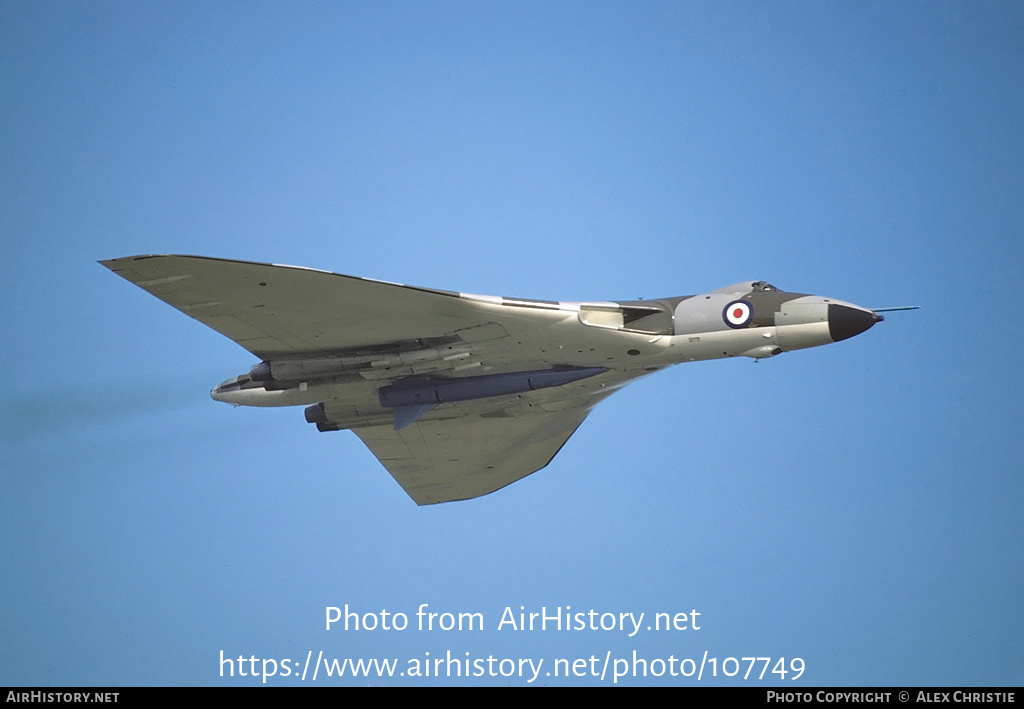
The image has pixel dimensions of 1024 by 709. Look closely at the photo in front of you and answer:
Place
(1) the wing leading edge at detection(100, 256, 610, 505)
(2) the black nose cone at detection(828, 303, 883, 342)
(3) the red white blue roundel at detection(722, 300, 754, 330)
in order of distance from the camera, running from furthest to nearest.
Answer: (3) the red white blue roundel at detection(722, 300, 754, 330)
(2) the black nose cone at detection(828, 303, 883, 342)
(1) the wing leading edge at detection(100, 256, 610, 505)

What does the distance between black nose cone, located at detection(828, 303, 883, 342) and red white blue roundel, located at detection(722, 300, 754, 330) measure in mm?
1560

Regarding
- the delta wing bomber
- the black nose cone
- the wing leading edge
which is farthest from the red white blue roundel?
the wing leading edge

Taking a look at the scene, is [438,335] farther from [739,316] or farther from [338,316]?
[739,316]

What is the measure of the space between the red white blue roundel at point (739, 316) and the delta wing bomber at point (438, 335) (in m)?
0.02

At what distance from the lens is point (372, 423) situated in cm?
2436

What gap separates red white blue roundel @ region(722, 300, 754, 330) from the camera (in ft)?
70.5

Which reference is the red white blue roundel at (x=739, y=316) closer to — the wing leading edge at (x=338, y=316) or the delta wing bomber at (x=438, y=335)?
the delta wing bomber at (x=438, y=335)

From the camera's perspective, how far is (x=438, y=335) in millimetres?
21688

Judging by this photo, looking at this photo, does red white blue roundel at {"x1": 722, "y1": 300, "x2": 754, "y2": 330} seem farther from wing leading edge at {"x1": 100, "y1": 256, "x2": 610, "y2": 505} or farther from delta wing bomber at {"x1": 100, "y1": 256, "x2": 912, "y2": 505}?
wing leading edge at {"x1": 100, "y1": 256, "x2": 610, "y2": 505}

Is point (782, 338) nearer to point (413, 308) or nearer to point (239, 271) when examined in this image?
point (413, 308)

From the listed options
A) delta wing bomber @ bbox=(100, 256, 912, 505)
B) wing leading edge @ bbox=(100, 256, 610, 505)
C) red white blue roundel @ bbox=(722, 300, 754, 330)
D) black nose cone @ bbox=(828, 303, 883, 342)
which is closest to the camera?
wing leading edge @ bbox=(100, 256, 610, 505)

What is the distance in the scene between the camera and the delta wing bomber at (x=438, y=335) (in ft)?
66.5

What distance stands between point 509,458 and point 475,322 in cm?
795
